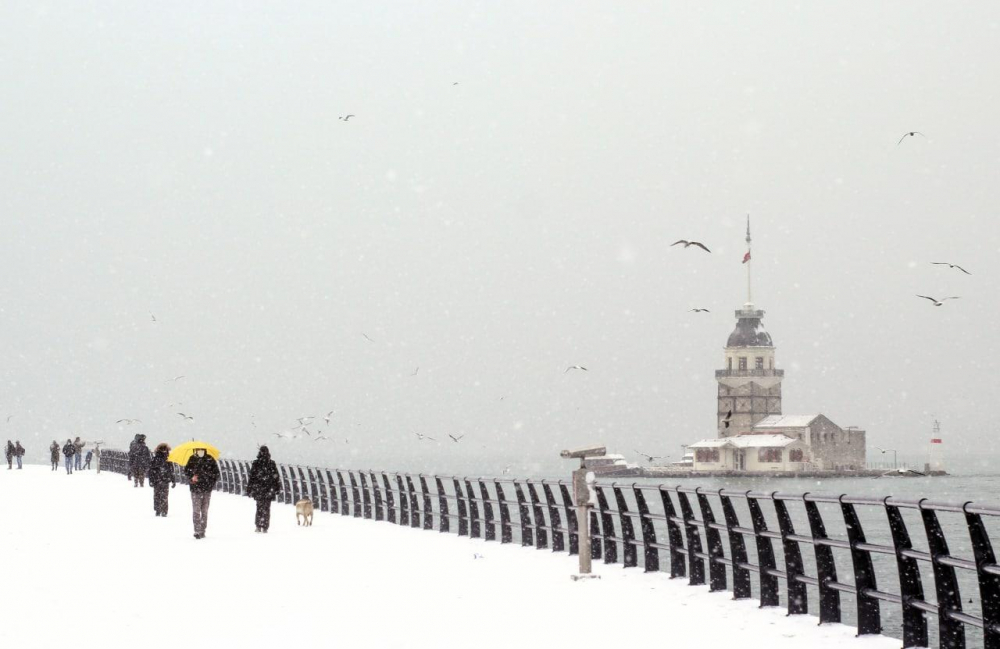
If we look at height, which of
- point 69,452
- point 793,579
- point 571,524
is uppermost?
point 793,579

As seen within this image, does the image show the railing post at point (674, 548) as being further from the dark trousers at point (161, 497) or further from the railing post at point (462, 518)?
the dark trousers at point (161, 497)

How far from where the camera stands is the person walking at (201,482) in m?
24.9

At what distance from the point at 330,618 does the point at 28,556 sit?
8.62m

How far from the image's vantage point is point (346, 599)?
592 inches

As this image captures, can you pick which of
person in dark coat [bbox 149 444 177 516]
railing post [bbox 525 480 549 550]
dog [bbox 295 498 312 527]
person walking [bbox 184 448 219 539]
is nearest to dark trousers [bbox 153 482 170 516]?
person in dark coat [bbox 149 444 177 516]

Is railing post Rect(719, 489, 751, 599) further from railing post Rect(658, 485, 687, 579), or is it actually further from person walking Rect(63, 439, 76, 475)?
person walking Rect(63, 439, 76, 475)

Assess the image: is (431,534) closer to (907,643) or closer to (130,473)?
(907,643)

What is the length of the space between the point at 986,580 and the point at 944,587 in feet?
1.90

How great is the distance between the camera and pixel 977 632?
5466 cm

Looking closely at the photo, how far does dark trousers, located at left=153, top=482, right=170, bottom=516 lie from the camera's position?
3191 cm

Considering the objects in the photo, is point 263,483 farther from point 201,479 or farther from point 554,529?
point 554,529

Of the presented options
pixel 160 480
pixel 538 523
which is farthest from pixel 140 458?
pixel 538 523

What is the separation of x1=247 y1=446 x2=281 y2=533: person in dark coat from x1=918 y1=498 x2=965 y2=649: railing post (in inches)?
658

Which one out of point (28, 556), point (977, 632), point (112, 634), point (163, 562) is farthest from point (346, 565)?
point (977, 632)
